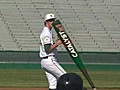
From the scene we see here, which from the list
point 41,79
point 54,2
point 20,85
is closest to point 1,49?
point 54,2

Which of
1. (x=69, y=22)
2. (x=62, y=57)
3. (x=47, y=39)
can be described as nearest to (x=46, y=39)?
(x=47, y=39)

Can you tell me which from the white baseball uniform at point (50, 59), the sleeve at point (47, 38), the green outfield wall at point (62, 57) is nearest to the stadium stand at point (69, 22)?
the green outfield wall at point (62, 57)

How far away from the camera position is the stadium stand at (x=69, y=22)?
23359mm

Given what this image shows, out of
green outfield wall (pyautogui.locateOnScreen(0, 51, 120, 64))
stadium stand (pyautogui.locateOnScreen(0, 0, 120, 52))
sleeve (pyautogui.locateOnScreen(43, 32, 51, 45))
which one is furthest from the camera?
stadium stand (pyautogui.locateOnScreen(0, 0, 120, 52))

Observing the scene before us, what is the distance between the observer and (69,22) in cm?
2459

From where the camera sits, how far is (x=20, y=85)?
13.5 m

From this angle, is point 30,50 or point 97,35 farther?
point 97,35

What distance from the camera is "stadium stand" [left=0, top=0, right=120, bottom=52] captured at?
23359 millimetres

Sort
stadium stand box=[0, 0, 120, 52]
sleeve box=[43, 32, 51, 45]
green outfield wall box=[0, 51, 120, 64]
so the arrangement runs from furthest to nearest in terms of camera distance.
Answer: stadium stand box=[0, 0, 120, 52]
green outfield wall box=[0, 51, 120, 64]
sleeve box=[43, 32, 51, 45]

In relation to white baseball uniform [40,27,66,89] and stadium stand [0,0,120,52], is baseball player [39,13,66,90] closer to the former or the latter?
white baseball uniform [40,27,66,89]

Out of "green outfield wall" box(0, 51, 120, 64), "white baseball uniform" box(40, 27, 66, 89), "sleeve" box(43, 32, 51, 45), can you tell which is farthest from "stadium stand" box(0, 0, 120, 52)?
"sleeve" box(43, 32, 51, 45)

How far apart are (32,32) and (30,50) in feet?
5.49

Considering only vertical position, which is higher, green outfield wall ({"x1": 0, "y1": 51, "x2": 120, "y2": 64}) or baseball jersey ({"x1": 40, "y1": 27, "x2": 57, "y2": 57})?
baseball jersey ({"x1": 40, "y1": 27, "x2": 57, "y2": 57})

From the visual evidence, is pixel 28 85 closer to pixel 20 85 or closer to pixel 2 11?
pixel 20 85
